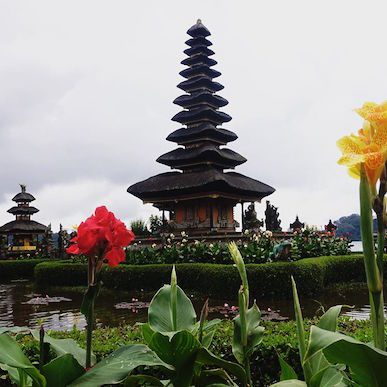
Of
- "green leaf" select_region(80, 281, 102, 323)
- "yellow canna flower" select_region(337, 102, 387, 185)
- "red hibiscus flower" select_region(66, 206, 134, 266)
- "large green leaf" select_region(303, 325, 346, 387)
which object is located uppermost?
"yellow canna flower" select_region(337, 102, 387, 185)

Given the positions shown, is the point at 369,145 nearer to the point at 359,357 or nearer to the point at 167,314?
the point at 359,357

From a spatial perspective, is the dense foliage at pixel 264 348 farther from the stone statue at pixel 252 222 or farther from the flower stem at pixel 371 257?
the stone statue at pixel 252 222

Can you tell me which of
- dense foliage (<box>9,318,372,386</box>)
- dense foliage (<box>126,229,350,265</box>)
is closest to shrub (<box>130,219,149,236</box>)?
dense foliage (<box>126,229,350,265</box>)

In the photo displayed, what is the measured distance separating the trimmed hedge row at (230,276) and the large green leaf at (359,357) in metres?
10.0

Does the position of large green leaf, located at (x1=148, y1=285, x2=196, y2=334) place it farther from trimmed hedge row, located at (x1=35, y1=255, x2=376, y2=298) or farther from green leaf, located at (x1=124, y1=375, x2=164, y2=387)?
trimmed hedge row, located at (x1=35, y1=255, x2=376, y2=298)

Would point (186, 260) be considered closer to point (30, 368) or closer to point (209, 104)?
point (30, 368)

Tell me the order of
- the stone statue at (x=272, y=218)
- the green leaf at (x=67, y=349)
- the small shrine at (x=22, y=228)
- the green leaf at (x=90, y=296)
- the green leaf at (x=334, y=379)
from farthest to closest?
the small shrine at (x=22, y=228)
the stone statue at (x=272, y=218)
the green leaf at (x=67, y=349)
the green leaf at (x=90, y=296)
the green leaf at (x=334, y=379)

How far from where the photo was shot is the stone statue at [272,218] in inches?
1137

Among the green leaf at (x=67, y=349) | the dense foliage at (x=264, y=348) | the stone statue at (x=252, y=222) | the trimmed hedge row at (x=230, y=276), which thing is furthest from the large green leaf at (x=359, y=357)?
the stone statue at (x=252, y=222)

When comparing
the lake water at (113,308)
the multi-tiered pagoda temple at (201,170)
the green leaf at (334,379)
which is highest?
the multi-tiered pagoda temple at (201,170)

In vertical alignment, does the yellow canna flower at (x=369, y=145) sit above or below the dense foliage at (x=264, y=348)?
above

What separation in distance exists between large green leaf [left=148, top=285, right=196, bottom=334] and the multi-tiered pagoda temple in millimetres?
21933

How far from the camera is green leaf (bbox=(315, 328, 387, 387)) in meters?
1.22

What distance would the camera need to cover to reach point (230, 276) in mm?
11781
